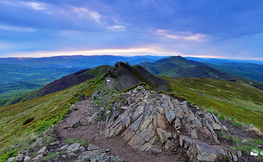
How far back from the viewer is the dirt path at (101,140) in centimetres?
1114

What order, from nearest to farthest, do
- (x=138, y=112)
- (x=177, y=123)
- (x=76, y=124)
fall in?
(x=177, y=123)
(x=138, y=112)
(x=76, y=124)

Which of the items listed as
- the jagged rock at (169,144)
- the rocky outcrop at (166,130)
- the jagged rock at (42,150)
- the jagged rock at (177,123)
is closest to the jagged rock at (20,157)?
the jagged rock at (42,150)

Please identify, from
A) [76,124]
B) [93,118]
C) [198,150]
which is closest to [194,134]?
[198,150]

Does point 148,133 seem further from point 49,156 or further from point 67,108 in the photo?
point 67,108

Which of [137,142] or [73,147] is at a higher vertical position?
[137,142]

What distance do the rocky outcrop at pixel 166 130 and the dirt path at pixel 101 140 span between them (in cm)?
64

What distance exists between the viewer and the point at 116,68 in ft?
178

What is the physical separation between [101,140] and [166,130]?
27.1ft

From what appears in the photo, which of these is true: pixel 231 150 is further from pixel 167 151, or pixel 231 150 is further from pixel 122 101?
pixel 122 101

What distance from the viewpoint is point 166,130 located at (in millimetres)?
13383

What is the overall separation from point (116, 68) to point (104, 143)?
4296cm

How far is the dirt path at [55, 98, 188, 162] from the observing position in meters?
11.1

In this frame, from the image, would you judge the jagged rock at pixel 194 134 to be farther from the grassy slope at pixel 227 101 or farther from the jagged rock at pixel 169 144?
the grassy slope at pixel 227 101

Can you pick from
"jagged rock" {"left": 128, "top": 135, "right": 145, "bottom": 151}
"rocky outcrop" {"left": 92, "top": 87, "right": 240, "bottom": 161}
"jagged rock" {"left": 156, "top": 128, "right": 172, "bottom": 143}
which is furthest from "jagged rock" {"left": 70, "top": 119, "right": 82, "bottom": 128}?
"jagged rock" {"left": 156, "top": 128, "right": 172, "bottom": 143}
